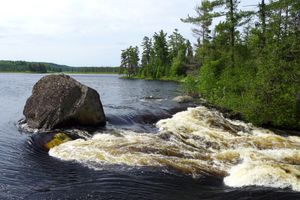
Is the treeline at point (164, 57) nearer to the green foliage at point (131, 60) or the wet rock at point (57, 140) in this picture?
the green foliage at point (131, 60)

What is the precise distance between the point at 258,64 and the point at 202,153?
416 inches

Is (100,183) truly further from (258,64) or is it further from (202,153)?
(258,64)

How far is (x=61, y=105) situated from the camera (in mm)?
18438

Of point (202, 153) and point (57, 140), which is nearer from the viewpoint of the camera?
point (202, 153)

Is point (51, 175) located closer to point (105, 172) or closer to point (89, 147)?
point (105, 172)

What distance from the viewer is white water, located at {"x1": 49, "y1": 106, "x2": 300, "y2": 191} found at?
1206cm

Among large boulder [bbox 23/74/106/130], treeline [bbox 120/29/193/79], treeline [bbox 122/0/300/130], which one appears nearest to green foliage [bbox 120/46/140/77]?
treeline [bbox 120/29/193/79]

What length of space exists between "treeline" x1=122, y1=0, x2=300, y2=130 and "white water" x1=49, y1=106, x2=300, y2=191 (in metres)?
3.11

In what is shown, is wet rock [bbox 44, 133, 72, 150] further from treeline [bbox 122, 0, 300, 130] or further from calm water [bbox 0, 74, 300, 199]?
treeline [bbox 122, 0, 300, 130]

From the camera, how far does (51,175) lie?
39.0 feet

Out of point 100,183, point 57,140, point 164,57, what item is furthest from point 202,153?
point 164,57

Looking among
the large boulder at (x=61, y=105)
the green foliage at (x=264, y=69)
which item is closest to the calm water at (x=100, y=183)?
the large boulder at (x=61, y=105)

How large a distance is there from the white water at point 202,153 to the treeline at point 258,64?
10.2ft

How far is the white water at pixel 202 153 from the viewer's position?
39.6 ft
